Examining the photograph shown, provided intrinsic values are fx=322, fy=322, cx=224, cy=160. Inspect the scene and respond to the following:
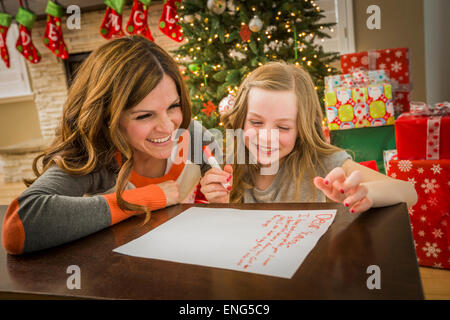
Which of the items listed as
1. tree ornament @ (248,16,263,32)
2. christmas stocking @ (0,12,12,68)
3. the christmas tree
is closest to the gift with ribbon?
the christmas tree

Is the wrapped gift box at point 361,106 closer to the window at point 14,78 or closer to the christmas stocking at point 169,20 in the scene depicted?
the christmas stocking at point 169,20

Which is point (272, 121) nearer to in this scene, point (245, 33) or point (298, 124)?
point (298, 124)

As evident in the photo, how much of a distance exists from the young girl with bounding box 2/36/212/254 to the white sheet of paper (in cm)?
12

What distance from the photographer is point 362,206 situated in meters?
0.57

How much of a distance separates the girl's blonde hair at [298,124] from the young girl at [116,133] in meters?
0.21

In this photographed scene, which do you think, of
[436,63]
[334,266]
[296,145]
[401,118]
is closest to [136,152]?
[296,145]

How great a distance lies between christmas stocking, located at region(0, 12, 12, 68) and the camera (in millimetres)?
4346

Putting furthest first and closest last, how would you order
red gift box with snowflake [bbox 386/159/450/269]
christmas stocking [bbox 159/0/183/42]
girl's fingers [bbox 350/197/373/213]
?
christmas stocking [bbox 159/0/183/42] < red gift box with snowflake [bbox 386/159/450/269] < girl's fingers [bbox 350/197/373/213]

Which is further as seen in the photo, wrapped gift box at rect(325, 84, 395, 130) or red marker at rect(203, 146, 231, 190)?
wrapped gift box at rect(325, 84, 395, 130)

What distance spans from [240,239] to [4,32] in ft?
17.4

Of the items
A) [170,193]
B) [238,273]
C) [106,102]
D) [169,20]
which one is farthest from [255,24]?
[238,273]

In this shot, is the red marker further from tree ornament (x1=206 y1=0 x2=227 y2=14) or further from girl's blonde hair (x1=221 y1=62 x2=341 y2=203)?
tree ornament (x1=206 y1=0 x2=227 y2=14)

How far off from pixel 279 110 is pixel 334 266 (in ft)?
2.24

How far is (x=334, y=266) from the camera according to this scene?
39 centimetres
